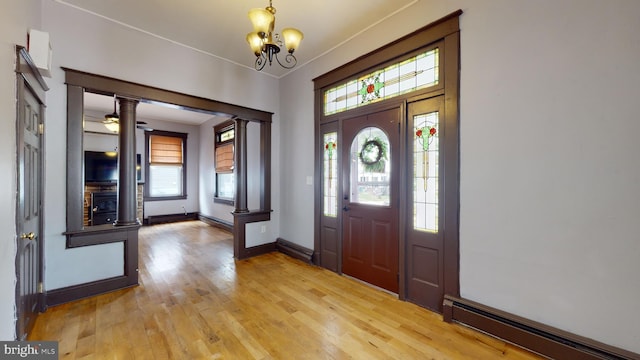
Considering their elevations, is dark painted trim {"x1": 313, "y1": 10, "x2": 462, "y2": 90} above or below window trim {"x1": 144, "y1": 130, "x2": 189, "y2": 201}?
above

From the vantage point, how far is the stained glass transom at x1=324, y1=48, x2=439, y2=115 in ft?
8.64

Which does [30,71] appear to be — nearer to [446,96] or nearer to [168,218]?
[446,96]

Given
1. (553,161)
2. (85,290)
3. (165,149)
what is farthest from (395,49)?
(165,149)

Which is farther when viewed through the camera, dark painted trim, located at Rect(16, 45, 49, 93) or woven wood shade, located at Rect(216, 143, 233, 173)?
woven wood shade, located at Rect(216, 143, 233, 173)

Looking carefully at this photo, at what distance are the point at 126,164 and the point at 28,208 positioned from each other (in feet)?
3.63

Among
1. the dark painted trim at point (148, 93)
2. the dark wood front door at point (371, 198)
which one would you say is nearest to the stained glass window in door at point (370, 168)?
the dark wood front door at point (371, 198)

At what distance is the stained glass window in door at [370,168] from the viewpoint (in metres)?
3.03

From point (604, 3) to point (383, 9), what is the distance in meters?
1.81

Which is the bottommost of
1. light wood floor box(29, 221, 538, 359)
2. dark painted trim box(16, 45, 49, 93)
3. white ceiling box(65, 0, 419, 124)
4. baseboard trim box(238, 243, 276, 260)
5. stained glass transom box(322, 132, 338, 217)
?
light wood floor box(29, 221, 538, 359)

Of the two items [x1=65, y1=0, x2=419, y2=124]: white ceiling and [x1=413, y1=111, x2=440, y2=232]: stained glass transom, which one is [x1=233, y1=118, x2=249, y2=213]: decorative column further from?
[x1=413, y1=111, x2=440, y2=232]: stained glass transom

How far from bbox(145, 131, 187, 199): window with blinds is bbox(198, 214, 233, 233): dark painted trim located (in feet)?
3.13

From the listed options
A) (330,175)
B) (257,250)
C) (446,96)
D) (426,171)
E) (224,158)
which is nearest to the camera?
(446,96)

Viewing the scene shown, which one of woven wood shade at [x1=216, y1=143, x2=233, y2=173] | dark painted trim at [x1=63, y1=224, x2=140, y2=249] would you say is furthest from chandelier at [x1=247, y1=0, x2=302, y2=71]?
woven wood shade at [x1=216, y1=143, x2=233, y2=173]

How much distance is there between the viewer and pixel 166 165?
742 cm
